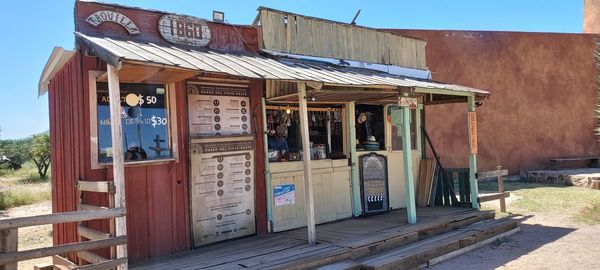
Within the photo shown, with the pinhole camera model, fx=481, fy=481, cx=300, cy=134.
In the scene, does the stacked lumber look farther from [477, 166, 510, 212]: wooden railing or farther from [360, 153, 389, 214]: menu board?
[360, 153, 389, 214]: menu board

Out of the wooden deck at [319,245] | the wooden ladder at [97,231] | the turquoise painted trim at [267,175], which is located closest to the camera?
the wooden ladder at [97,231]

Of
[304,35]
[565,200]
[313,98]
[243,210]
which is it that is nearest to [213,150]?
[243,210]

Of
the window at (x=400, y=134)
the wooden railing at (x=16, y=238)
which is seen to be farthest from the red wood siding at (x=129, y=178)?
the window at (x=400, y=134)

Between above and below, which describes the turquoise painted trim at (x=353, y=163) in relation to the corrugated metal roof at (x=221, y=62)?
below

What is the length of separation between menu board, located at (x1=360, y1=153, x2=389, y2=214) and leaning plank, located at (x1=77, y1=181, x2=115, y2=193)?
4854 millimetres

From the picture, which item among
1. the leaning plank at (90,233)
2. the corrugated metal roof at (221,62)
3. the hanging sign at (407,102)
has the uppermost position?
the corrugated metal roof at (221,62)

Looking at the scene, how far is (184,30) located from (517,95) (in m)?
13.9

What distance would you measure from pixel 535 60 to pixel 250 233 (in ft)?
46.5

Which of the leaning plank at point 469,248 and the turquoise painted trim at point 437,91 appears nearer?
the leaning plank at point 469,248

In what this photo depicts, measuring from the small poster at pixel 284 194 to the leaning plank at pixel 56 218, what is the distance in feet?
9.81

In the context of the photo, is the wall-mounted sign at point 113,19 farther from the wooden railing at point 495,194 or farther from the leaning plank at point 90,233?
the wooden railing at point 495,194

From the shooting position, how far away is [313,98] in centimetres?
758

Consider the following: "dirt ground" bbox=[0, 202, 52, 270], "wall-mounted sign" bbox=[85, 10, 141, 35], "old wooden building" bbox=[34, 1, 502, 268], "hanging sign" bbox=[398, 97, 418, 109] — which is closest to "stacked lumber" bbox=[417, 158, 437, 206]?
"old wooden building" bbox=[34, 1, 502, 268]

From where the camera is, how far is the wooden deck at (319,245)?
5.53 metres
